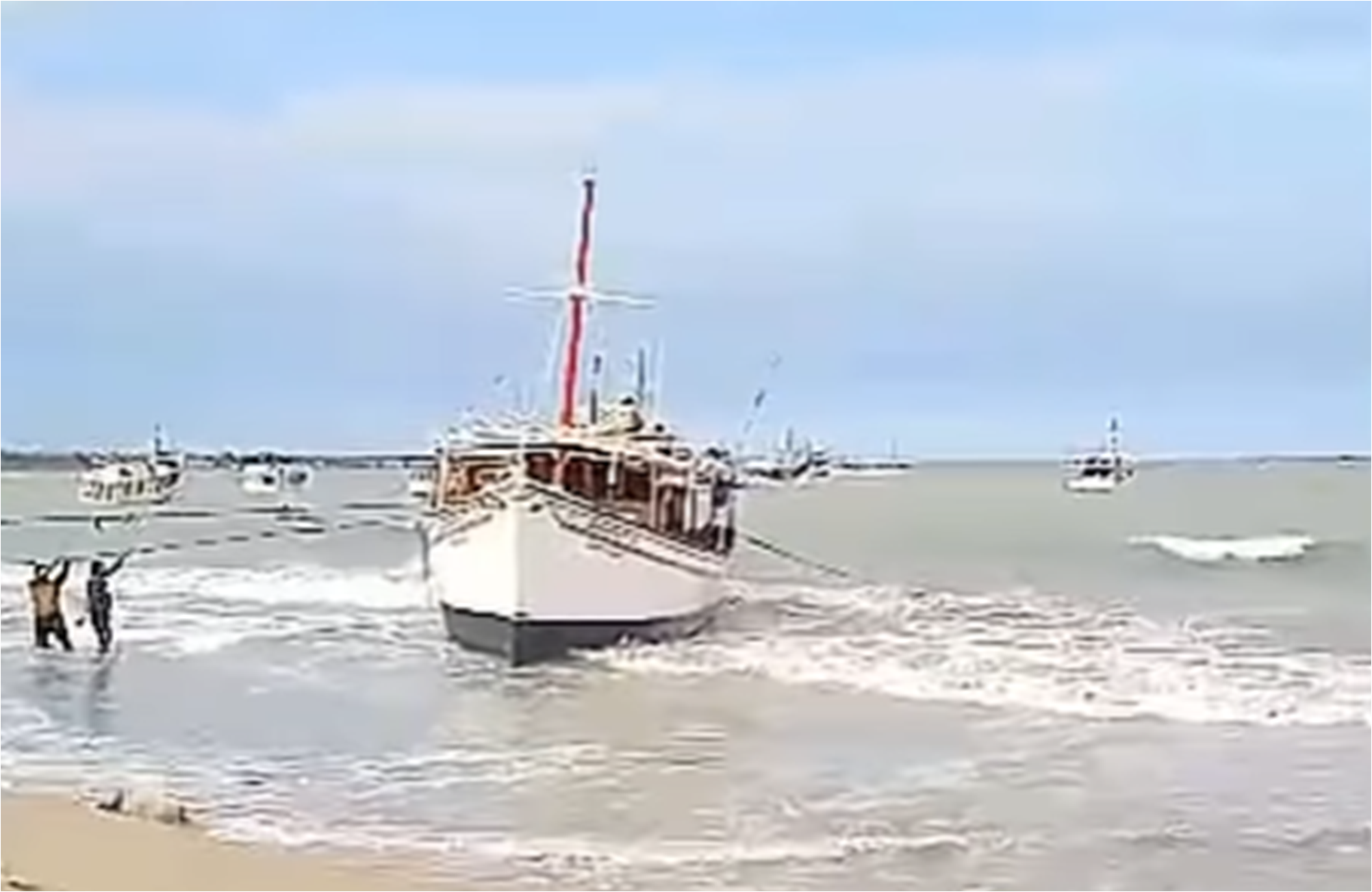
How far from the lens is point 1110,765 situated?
18.9 metres

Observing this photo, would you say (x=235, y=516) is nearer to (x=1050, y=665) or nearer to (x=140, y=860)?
(x=140, y=860)

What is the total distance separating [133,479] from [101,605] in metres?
15.5

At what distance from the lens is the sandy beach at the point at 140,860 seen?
1088 centimetres

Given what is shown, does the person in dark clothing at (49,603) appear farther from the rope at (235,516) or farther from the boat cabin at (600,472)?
the boat cabin at (600,472)

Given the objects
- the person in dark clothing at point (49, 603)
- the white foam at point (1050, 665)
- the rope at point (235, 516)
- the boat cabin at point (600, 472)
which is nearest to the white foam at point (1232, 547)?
the white foam at point (1050, 665)

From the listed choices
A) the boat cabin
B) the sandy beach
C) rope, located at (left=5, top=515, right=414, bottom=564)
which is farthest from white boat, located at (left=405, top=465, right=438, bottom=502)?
the sandy beach

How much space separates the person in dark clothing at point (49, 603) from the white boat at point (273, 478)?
11.7 metres

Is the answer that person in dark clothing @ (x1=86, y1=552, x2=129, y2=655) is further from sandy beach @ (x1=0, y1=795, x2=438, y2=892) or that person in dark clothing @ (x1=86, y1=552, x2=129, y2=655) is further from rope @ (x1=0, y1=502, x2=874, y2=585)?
sandy beach @ (x1=0, y1=795, x2=438, y2=892)

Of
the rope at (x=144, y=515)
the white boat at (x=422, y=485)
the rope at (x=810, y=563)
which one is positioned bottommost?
the rope at (x=810, y=563)

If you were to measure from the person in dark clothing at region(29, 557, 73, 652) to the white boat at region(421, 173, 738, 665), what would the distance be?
3.78 metres

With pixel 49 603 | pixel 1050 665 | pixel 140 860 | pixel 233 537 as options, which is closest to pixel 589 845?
pixel 140 860

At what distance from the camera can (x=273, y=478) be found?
11922mm

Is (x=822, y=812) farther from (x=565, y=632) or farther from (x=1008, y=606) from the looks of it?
(x=1008, y=606)

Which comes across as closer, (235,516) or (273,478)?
(273,478)
